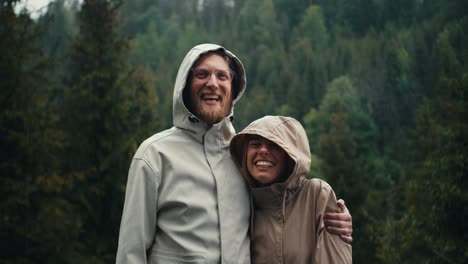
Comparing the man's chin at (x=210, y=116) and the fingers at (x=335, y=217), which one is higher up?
the man's chin at (x=210, y=116)

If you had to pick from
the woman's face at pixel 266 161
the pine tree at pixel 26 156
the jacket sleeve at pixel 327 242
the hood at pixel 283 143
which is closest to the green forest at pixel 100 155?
the pine tree at pixel 26 156

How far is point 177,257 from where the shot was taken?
141 inches

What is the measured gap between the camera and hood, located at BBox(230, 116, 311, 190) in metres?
3.78

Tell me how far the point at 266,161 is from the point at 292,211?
0.35m

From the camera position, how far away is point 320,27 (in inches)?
3930

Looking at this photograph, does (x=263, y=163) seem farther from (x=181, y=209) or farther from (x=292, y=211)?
(x=181, y=209)

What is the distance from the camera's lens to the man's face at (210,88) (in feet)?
12.9

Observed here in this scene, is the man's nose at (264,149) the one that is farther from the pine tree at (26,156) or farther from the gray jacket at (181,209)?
the pine tree at (26,156)

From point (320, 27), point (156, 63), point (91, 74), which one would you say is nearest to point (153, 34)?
point (156, 63)

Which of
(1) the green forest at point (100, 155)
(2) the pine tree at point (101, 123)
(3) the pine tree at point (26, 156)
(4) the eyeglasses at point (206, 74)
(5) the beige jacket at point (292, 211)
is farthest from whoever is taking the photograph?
(2) the pine tree at point (101, 123)

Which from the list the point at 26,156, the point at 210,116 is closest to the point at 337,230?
the point at 210,116

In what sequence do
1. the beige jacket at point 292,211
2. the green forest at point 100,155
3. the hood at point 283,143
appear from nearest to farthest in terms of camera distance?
the beige jacket at point 292,211
the hood at point 283,143
the green forest at point 100,155

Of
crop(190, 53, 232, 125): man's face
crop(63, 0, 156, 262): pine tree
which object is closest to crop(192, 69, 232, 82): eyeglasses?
crop(190, 53, 232, 125): man's face

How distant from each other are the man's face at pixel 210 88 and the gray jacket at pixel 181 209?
23 centimetres
